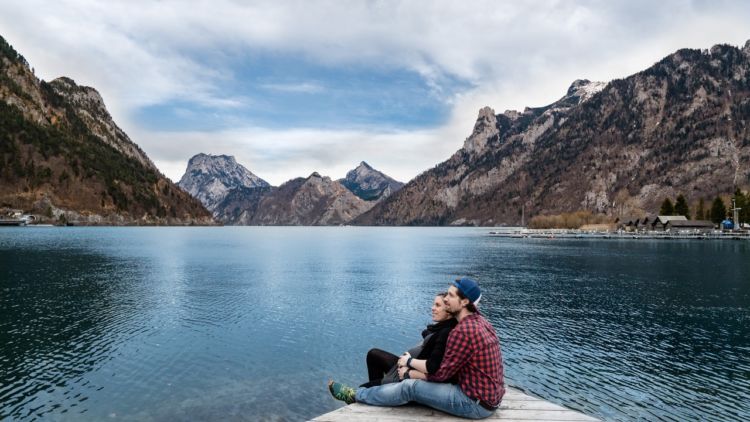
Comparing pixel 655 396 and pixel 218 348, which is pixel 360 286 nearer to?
pixel 218 348

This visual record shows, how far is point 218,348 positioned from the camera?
29.2m

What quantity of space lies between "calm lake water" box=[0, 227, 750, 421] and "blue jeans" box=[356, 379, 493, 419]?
30.0 ft

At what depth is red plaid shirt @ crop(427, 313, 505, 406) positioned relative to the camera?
1018 centimetres

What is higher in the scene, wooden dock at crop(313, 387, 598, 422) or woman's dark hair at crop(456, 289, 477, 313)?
woman's dark hair at crop(456, 289, 477, 313)

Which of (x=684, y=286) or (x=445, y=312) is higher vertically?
(x=445, y=312)

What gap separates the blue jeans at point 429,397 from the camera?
1024 centimetres

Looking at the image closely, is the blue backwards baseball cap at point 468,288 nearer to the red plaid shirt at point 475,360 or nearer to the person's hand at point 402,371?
the red plaid shirt at point 475,360

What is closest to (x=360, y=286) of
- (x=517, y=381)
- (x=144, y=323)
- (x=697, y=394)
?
(x=144, y=323)

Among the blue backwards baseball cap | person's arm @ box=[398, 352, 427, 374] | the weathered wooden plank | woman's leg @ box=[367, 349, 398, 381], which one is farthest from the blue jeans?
the blue backwards baseball cap

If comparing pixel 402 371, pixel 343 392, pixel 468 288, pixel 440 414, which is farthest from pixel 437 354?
pixel 343 392

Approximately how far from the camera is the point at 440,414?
10641 mm

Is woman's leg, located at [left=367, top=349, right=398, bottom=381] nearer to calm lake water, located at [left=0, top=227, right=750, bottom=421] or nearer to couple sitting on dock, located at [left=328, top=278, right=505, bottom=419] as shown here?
couple sitting on dock, located at [left=328, top=278, right=505, bottom=419]

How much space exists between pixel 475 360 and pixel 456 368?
46cm

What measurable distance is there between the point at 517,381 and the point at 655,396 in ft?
19.3
